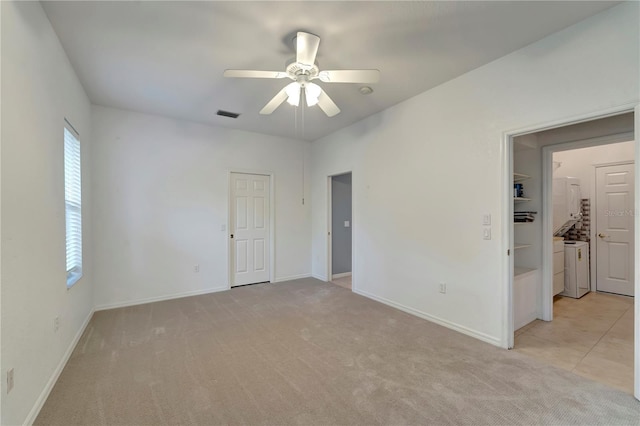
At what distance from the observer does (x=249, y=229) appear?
5062 millimetres

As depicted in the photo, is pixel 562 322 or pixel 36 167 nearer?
pixel 36 167

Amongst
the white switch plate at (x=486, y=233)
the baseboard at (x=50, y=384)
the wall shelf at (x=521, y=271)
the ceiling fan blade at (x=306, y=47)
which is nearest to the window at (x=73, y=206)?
the baseboard at (x=50, y=384)

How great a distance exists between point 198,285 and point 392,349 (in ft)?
10.5

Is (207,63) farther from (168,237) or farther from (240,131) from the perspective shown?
(168,237)

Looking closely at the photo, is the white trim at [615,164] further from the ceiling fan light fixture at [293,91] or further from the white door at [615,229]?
the ceiling fan light fixture at [293,91]

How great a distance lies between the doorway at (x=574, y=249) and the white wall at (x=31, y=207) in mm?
3737

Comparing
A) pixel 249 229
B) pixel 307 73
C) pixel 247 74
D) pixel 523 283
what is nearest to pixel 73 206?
pixel 247 74

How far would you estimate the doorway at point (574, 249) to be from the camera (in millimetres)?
2607

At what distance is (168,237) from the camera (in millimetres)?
4250

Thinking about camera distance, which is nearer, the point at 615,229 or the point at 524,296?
the point at 524,296

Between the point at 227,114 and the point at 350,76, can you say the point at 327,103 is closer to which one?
the point at 350,76

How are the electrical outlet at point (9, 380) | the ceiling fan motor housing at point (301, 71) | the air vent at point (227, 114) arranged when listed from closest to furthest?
the electrical outlet at point (9, 380)
the ceiling fan motor housing at point (301, 71)
the air vent at point (227, 114)

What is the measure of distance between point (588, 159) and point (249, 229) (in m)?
5.86

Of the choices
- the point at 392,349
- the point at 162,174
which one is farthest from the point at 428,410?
the point at 162,174
